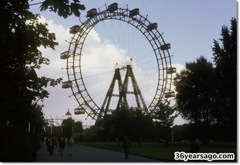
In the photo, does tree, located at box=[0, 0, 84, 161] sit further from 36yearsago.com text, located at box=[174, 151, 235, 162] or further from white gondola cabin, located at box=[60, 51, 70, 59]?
white gondola cabin, located at box=[60, 51, 70, 59]

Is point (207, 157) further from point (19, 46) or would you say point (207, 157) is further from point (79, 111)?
point (79, 111)

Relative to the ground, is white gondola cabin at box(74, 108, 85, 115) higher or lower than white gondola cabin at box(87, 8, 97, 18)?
lower

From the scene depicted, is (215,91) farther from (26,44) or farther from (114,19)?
(26,44)

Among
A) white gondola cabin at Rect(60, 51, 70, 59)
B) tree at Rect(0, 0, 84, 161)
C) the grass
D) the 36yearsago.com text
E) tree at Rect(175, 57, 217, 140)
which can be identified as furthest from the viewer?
tree at Rect(175, 57, 217, 140)

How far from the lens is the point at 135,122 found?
175 ft

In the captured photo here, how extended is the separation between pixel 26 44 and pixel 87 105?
4043 centimetres

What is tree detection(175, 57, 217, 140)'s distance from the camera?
50.6 meters

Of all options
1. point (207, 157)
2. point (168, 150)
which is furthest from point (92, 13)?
point (207, 157)

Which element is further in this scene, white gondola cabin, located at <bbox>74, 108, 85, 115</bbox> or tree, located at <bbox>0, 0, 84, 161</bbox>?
white gondola cabin, located at <bbox>74, 108, 85, 115</bbox>

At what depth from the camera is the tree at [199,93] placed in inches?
1991

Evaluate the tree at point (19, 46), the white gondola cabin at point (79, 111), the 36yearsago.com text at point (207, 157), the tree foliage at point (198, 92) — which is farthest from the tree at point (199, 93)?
the tree at point (19, 46)

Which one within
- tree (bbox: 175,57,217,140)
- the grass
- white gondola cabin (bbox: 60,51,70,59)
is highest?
white gondola cabin (bbox: 60,51,70,59)

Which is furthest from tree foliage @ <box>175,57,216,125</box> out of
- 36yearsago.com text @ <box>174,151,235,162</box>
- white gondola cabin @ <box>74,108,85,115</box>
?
36yearsago.com text @ <box>174,151,235,162</box>

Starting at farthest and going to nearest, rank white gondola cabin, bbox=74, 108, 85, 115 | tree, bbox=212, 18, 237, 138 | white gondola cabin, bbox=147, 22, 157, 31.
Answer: white gondola cabin, bbox=147, 22, 157, 31
white gondola cabin, bbox=74, 108, 85, 115
tree, bbox=212, 18, 237, 138
